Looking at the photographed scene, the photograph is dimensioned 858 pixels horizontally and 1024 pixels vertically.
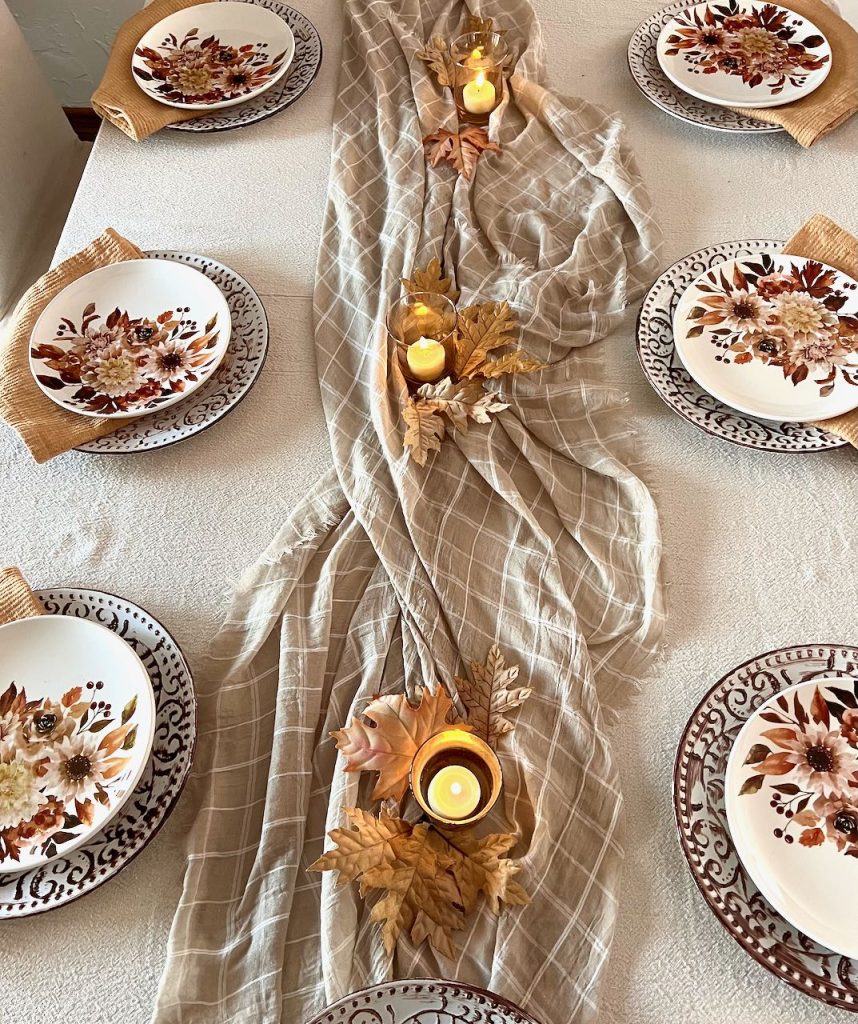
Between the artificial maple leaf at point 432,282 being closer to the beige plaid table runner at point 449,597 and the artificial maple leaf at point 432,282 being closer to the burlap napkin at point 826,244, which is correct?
the beige plaid table runner at point 449,597

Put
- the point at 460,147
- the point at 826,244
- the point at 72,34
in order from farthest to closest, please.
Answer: the point at 72,34, the point at 460,147, the point at 826,244

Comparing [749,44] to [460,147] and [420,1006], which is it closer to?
[460,147]

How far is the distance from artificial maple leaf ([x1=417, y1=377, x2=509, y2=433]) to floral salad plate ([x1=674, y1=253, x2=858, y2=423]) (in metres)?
0.18

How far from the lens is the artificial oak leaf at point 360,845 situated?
21.7 inches

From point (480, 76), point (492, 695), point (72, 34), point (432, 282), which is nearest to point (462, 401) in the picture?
point (432, 282)

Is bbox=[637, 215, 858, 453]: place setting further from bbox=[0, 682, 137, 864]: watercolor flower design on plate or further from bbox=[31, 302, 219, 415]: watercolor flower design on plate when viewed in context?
bbox=[0, 682, 137, 864]: watercolor flower design on plate

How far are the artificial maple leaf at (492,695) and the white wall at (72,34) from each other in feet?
6.29

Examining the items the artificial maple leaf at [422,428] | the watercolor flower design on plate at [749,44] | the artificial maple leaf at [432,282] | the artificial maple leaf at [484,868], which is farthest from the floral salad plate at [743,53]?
the artificial maple leaf at [484,868]

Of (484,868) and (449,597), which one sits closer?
(484,868)

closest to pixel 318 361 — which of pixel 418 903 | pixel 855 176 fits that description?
pixel 418 903

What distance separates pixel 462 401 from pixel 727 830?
0.41 meters

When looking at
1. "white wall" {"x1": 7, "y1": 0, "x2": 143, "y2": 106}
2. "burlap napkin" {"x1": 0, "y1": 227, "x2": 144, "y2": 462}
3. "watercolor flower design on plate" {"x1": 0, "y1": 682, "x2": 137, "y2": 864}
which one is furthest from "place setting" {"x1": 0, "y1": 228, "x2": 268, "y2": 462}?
"white wall" {"x1": 7, "y1": 0, "x2": 143, "y2": 106}

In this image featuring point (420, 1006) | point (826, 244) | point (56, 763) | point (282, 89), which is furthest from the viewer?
point (282, 89)

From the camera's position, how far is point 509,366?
79cm
